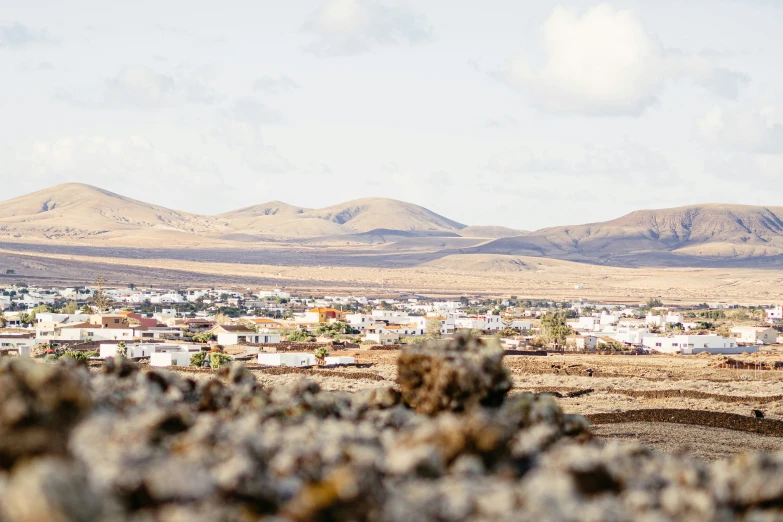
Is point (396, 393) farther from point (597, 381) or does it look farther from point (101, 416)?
point (597, 381)

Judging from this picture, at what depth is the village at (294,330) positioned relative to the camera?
64562mm

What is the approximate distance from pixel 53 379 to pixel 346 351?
5969cm

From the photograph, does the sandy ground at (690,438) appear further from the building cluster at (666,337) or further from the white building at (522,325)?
the white building at (522,325)

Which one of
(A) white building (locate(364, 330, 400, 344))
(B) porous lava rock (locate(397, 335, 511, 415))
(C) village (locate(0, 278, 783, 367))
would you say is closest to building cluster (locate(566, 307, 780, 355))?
(C) village (locate(0, 278, 783, 367))

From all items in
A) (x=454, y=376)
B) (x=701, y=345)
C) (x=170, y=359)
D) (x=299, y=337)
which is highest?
(x=454, y=376)

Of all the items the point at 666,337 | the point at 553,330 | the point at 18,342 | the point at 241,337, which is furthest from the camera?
the point at 666,337

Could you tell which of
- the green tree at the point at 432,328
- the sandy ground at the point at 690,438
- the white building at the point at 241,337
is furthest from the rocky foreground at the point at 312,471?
the green tree at the point at 432,328

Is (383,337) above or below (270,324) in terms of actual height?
below

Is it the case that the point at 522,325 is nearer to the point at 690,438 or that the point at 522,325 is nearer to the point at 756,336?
the point at 756,336

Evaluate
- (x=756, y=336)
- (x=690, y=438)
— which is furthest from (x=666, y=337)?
(x=690, y=438)

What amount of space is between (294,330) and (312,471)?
7676cm

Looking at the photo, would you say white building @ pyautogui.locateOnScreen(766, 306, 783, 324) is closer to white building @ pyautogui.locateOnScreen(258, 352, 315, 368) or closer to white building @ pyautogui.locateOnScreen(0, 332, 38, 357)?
white building @ pyautogui.locateOnScreen(258, 352, 315, 368)

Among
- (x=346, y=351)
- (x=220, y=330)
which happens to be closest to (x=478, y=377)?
(x=346, y=351)

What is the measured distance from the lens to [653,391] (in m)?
44.1
